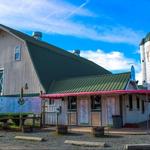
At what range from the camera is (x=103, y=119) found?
21453 mm

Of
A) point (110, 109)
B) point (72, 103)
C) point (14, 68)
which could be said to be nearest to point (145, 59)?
point (72, 103)

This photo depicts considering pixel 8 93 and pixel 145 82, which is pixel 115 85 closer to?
pixel 8 93

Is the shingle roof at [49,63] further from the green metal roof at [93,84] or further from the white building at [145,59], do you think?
the white building at [145,59]

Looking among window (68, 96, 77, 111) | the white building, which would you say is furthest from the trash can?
the white building

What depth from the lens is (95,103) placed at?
22109 mm

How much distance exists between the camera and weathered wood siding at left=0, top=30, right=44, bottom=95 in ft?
84.4

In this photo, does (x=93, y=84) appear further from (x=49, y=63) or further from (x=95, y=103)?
(x=49, y=63)

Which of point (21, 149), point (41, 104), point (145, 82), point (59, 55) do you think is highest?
point (59, 55)

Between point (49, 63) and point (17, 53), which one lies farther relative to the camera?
point (49, 63)

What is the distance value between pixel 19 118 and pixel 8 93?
6624mm

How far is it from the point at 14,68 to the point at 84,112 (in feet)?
26.6

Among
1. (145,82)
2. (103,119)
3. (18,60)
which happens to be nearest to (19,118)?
(103,119)

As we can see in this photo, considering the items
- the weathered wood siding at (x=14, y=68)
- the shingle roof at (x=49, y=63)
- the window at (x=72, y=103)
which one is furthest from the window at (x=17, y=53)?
the window at (x=72, y=103)

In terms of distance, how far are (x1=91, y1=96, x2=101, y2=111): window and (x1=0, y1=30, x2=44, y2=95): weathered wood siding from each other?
485 centimetres
